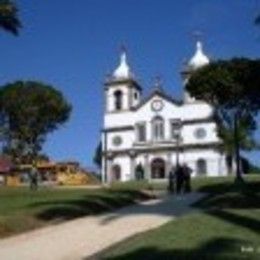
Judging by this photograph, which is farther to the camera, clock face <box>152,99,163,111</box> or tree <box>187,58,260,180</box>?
clock face <box>152,99,163,111</box>

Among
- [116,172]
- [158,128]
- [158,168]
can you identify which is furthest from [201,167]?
[116,172]

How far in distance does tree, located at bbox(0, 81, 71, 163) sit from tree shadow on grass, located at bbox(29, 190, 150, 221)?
41.9 metres

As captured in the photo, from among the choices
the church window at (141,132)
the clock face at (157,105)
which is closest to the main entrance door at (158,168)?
the church window at (141,132)

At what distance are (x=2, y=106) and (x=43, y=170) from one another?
25.4ft

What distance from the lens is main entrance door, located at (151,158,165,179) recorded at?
8462cm

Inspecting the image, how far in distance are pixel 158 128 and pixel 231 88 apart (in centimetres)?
3920

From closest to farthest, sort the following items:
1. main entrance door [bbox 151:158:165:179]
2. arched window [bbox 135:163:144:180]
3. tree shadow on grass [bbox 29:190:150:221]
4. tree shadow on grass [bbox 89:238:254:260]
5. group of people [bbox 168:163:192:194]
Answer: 1. tree shadow on grass [bbox 89:238:254:260]
2. tree shadow on grass [bbox 29:190:150:221]
3. group of people [bbox 168:163:192:194]
4. arched window [bbox 135:163:144:180]
5. main entrance door [bbox 151:158:165:179]

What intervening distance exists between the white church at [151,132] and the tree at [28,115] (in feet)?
39.8

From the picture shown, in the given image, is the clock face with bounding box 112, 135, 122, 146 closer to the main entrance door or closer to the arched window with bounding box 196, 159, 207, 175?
the main entrance door

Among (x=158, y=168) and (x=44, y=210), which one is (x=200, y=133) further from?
(x=44, y=210)

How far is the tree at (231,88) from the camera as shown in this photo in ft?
155

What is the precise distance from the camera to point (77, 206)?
77.7 feet

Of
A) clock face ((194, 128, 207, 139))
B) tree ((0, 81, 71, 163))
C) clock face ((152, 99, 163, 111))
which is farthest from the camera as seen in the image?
clock face ((152, 99, 163, 111))

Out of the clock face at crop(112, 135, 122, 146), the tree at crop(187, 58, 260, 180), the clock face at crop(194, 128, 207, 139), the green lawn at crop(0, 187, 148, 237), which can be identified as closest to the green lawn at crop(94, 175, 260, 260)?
the green lawn at crop(0, 187, 148, 237)
